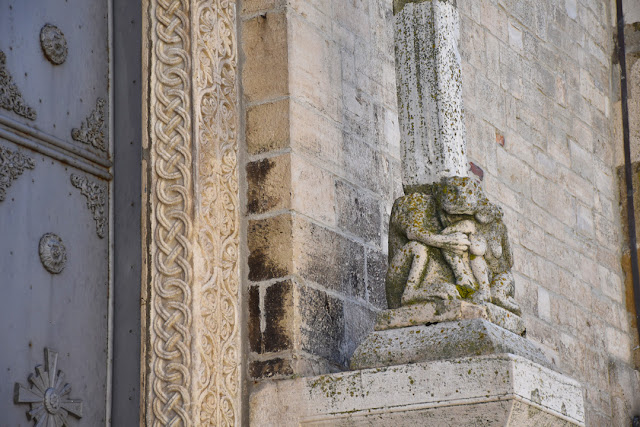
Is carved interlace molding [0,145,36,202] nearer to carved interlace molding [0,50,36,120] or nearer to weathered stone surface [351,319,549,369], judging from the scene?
carved interlace molding [0,50,36,120]

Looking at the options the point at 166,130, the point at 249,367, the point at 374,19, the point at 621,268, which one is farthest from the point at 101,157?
the point at 621,268

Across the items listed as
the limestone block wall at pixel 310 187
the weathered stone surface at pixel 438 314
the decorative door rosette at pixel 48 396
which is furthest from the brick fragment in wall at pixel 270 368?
the decorative door rosette at pixel 48 396

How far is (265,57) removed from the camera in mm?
4059

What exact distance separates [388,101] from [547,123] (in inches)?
71.8

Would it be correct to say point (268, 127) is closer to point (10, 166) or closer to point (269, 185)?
point (269, 185)

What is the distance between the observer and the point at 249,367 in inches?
150

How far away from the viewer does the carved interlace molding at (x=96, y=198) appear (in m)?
3.70

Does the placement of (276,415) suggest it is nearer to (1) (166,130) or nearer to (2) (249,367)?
(2) (249,367)

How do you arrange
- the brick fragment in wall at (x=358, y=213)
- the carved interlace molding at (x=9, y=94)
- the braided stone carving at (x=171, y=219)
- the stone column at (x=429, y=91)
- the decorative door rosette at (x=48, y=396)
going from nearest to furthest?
the decorative door rosette at (x=48, y=396), the carved interlace molding at (x=9, y=94), the braided stone carving at (x=171, y=219), the stone column at (x=429, y=91), the brick fragment in wall at (x=358, y=213)

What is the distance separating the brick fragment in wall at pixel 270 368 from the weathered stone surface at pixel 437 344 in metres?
0.21

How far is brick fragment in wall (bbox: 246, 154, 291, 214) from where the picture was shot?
3.90m

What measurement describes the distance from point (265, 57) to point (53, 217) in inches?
38.1

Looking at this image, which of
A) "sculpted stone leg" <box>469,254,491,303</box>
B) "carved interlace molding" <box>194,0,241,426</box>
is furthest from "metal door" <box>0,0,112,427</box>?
"sculpted stone leg" <box>469,254,491,303</box>

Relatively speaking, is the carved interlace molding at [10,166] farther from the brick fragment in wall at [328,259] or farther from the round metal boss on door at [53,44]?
the brick fragment in wall at [328,259]
